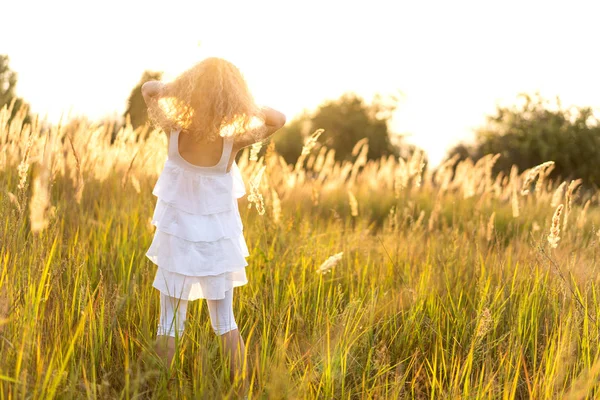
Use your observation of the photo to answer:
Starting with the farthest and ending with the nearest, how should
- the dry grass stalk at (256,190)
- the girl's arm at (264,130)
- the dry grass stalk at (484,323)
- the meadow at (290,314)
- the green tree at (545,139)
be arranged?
the green tree at (545,139)
the dry grass stalk at (256,190)
the girl's arm at (264,130)
the dry grass stalk at (484,323)
the meadow at (290,314)

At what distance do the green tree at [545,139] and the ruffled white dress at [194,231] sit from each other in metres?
16.1

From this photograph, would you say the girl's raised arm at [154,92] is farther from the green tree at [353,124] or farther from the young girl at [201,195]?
the green tree at [353,124]

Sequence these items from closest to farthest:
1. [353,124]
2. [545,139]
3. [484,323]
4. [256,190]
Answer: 1. [484,323]
2. [256,190]
3. [545,139]
4. [353,124]

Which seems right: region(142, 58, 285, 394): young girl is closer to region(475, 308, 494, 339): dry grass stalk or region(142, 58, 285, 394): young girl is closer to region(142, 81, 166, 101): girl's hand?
region(142, 81, 166, 101): girl's hand

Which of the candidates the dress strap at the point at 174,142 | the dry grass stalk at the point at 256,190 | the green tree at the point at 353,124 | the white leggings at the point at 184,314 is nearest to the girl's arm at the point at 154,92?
the dress strap at the point at 174,142

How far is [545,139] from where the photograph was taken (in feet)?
57.6

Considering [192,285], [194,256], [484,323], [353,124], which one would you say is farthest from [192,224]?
[353,124]

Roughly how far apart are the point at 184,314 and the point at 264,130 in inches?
35.0

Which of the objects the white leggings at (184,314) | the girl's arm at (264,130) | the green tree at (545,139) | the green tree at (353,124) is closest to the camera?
the white leggings at (184,314)

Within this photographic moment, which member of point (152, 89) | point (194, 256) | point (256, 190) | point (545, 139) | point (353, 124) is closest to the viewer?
point (194, 256)

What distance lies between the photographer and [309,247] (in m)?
3.76

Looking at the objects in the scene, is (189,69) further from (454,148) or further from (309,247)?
(454,148)

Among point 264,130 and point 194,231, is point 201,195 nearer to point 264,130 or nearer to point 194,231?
point 194,231

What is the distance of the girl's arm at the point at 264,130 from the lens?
256 centimetres
